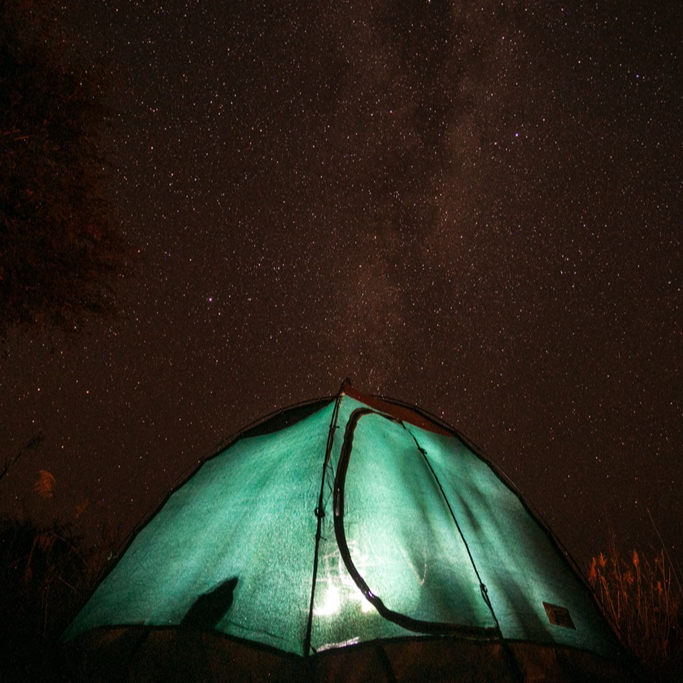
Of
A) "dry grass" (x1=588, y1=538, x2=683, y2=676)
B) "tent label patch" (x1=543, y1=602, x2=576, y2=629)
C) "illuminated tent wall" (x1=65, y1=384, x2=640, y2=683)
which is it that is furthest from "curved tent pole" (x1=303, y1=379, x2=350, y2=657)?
"dry grass" (x1=588, y1=538, x2=683, y2=676)

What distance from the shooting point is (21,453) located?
4.18m

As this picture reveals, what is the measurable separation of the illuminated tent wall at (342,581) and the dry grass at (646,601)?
756 millimetres

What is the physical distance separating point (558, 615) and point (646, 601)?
1692 millimetres

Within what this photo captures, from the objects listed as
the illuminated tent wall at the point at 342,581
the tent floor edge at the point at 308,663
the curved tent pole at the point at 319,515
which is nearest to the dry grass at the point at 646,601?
the tent floor edge at the point at 308,663

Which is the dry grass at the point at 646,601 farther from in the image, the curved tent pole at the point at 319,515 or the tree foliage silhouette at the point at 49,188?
the tree foliage silhouette at the point at 49,188

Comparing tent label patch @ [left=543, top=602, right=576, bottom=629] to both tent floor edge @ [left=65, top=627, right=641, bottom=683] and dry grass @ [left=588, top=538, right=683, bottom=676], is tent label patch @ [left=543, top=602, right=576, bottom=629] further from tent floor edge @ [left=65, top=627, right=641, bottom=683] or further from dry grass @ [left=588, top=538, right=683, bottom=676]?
dry grass @ [left=588, top=538, right=683, bottom=676]

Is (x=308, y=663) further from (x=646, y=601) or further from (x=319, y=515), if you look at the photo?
(x=646, y=601)

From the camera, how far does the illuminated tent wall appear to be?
9.06 ft

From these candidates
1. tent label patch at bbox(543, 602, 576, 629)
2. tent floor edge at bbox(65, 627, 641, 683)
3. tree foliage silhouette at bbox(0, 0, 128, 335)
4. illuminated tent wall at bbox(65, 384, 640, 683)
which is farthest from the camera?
tree foliage silhouette at bbox(0, 0, 128, 335)

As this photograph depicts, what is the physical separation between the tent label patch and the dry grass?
695 millimetres

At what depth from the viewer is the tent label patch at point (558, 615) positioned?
308cm

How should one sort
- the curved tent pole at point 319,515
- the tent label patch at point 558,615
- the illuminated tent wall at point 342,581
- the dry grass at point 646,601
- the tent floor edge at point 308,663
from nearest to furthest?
1. the curved tent pole at point 319,515
2. the illuminated tent wall at point 342,581
3. the tent floor edge at point 308,663
4. the tent label patch at point 558,615
5. the dry grass at point 646,601

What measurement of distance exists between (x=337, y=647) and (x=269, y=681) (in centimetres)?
65

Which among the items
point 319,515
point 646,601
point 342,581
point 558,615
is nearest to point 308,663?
point 342,581
